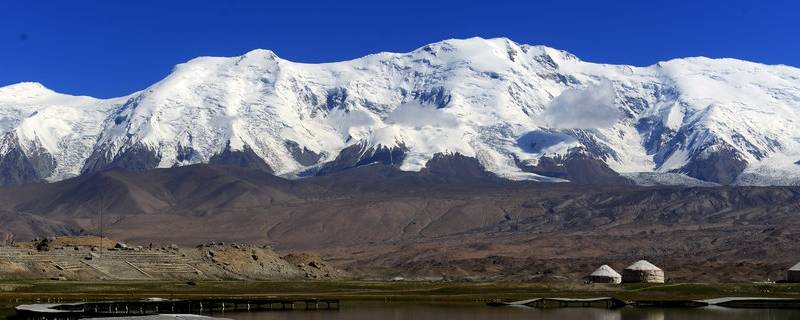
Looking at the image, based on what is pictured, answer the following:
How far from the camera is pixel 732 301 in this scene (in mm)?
130875

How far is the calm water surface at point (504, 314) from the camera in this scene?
109188 mm

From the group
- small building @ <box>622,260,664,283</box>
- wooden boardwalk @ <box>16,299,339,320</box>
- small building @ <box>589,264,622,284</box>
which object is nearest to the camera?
wooden boardwalk @ <box>16,299,339,320</box>

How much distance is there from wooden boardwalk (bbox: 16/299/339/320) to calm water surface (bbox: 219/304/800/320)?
3510mm

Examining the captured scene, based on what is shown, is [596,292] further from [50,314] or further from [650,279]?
[50,314]

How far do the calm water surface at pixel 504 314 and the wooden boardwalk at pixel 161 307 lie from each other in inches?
138

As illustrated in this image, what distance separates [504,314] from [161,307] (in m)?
28.7

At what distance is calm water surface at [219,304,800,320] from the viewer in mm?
109188

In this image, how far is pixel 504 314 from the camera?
374 feet

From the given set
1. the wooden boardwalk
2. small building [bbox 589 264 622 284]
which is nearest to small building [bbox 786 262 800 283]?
small building [bbox 589 264 622 284]

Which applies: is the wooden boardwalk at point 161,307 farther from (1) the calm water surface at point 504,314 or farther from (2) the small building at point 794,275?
(2) the small building at point 794,275

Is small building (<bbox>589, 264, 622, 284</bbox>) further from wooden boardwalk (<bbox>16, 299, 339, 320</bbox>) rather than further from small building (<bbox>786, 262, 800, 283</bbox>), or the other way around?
wooden boardwalk (<bbox>16, 299, 339, 320</bbox>)

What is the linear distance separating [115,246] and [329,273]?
103 ft

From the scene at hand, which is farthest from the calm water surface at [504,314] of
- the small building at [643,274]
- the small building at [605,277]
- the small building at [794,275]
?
the small building at [605,277]

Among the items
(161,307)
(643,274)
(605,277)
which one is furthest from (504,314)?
(643,274)
